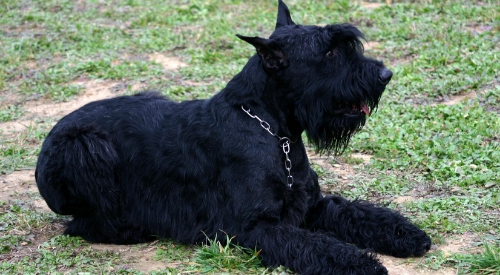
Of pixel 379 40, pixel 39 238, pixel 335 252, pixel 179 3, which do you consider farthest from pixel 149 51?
pixel 335 252

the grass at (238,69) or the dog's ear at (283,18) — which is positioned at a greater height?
the dog's ear at (283,18)

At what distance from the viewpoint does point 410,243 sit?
5.37 meters

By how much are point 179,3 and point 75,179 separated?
25.1 feet

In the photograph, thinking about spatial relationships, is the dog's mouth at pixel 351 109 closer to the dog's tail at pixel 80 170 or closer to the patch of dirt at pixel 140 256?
the patch of dirt at pixel 140 256

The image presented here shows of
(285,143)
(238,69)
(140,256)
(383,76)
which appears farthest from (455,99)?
(140,256)

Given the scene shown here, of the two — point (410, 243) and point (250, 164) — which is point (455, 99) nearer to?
point (410, 243)

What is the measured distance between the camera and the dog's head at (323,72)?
5371 mm

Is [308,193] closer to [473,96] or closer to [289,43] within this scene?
[289,43]

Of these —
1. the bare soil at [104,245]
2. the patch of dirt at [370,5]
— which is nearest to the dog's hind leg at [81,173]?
the bare soil at [104,245]

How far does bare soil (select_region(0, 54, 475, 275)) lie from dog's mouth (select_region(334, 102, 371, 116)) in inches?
42.4

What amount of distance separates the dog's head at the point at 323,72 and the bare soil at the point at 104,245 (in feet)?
3.77

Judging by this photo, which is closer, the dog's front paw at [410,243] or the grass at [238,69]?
the dog's front paw at [410,243]

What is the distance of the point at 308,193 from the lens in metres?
5.87

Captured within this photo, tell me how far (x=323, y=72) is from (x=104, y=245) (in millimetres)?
2243
